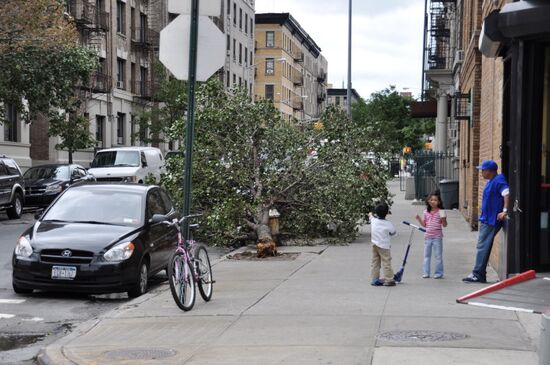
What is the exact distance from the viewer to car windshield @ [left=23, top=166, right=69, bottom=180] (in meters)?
27.1

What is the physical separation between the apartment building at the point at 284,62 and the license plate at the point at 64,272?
2802 inches

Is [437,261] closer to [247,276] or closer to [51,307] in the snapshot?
[247,276]

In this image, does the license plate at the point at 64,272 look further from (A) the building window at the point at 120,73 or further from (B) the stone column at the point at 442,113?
(A) the building window at the point at 120,73

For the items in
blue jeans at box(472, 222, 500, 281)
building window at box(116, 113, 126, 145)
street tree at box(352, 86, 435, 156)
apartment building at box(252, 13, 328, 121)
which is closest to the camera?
blue jeans at box(472, 222, 500, 281)

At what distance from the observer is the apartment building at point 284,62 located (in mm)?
88375

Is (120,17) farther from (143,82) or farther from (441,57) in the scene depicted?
(441,57)

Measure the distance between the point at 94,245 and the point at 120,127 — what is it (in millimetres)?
36896

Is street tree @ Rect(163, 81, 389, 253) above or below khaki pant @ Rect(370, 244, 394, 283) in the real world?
above

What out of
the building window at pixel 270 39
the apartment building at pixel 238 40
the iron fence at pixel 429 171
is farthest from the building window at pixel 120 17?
the building window at pixel 270 39

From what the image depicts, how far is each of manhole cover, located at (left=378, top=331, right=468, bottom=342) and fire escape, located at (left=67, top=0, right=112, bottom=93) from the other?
32742 mm

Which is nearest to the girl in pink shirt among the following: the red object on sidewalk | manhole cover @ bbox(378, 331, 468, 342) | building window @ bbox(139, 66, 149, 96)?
manhole cover @ bbox(378, 331, 468, 342)

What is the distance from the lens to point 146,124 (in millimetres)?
44688

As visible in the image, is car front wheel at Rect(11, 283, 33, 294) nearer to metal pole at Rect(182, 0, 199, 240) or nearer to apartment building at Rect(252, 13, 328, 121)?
metal pole at Rect(182, 0, 199, 240)

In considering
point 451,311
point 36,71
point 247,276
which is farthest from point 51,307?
point 36,71
